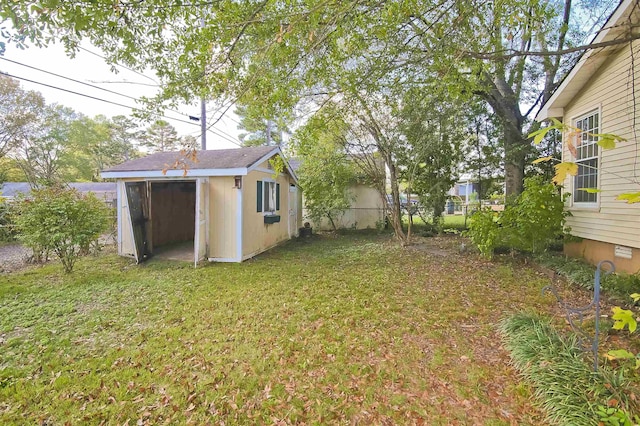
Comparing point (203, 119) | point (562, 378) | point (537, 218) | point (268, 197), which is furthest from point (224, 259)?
point (203, 119)

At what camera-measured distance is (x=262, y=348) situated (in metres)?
3.26

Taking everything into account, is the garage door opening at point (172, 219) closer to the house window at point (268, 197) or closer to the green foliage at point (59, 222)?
the green foliage at point (59, 222)

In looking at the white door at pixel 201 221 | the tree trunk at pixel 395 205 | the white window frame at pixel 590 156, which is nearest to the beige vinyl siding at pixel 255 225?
the white door at pixel 201 221

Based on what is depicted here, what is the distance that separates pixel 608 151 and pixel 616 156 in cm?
26

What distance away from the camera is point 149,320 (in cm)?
400

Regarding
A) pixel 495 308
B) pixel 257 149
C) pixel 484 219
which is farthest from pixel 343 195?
pixel 495 308

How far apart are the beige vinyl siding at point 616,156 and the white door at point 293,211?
8.28m

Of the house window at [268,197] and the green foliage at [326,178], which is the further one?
the green foliage at [326,178]

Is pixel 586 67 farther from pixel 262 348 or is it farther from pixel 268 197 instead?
pixel 268 197

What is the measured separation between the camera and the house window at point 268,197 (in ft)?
27.7

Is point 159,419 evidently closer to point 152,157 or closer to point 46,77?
point 152,157

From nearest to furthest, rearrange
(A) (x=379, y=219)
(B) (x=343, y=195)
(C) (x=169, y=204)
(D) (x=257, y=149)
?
(D) (x=257, y=149) < (C) (x=169, y=204) < (B) (x=343, y=195) < (A) (x=379, y=219)

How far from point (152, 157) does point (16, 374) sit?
24.0 ft

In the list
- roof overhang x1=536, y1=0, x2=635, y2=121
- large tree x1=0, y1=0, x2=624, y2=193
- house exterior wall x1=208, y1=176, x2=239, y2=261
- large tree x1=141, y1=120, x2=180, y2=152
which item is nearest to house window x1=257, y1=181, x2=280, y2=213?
house exterior wall x1=208, y1=176, x2=239, y2=261
